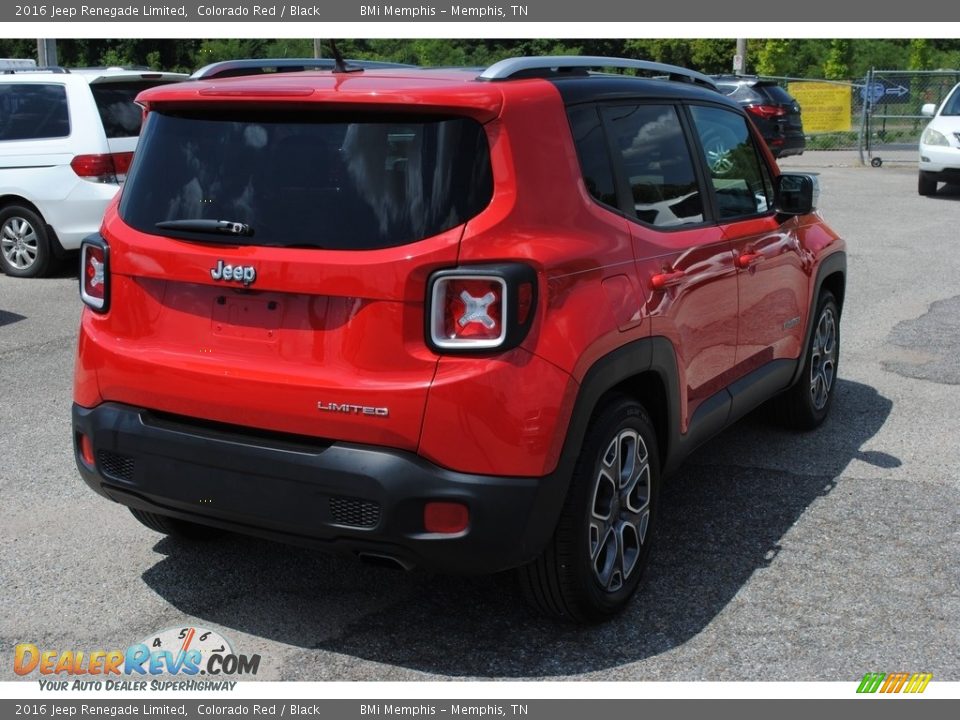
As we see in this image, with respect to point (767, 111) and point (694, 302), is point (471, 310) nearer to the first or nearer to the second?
point (694, 302)

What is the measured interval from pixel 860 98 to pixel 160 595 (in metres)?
27.6

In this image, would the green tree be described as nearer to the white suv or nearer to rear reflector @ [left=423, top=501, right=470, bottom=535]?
the white suv

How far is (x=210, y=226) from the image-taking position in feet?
12.3

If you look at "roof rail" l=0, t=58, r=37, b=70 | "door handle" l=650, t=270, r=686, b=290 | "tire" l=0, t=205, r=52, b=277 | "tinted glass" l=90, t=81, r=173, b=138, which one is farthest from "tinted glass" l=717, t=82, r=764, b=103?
"door handle" l=650, t=270, r=686, b=290

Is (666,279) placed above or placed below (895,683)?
above

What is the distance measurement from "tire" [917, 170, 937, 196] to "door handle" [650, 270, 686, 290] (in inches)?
603

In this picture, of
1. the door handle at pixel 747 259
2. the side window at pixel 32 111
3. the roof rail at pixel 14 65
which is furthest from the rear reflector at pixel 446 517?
the roof rail at pixel 14 65

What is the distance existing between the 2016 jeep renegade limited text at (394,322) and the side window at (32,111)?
715cm

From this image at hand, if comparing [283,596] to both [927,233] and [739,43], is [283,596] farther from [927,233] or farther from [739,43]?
→ [739,43]

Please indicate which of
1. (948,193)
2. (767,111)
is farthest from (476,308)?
(767,111)

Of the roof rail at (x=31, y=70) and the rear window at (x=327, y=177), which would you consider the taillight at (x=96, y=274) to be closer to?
the rear window at (x=327, y=177)

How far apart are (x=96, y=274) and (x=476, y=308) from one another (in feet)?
4.67

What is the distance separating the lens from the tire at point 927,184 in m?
18.3
